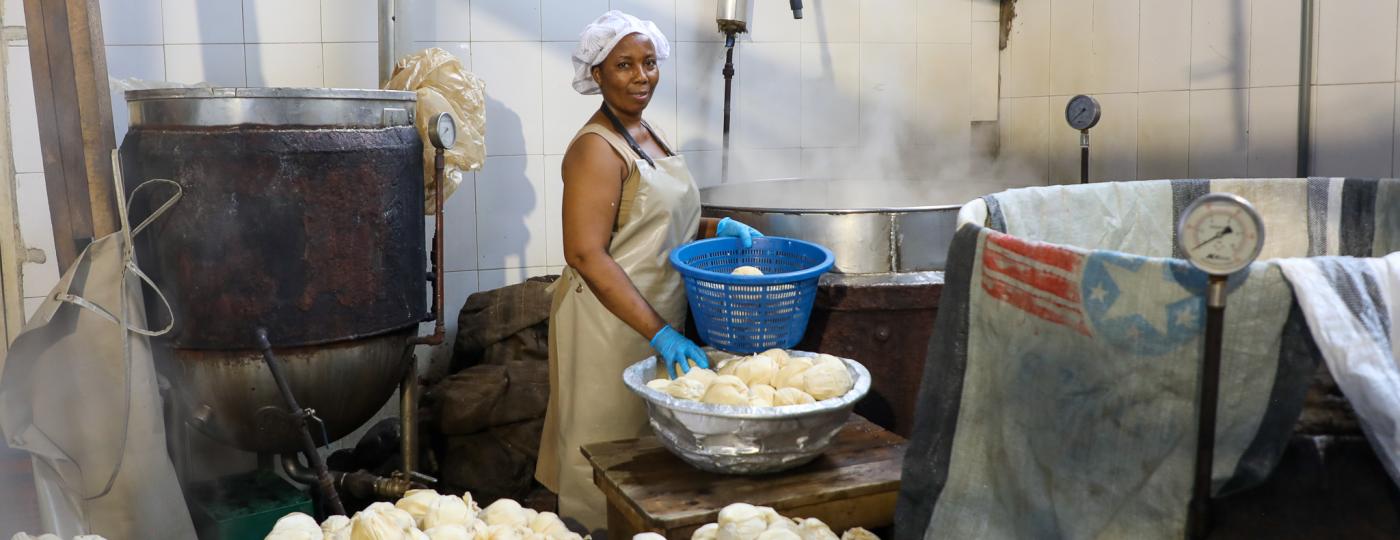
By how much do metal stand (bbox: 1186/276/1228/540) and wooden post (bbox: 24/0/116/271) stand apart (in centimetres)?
273

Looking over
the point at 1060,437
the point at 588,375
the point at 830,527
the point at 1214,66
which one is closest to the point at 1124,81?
the point at 1214,66

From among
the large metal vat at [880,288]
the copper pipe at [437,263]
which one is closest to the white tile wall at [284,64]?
the copper pipe at [437,263]

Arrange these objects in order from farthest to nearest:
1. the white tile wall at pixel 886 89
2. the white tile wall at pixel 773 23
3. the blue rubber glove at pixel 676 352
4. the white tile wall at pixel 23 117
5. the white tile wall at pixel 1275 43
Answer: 1. the white tile wall at pixel 886 89
2. the white tile wall at pixel 773 23
3. the white tile wall at pixel 23 117
4. the white tile wall at pixel 1275 43
5. the blue rubber glove at pixel 676 352

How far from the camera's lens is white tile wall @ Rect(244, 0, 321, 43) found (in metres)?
3.85

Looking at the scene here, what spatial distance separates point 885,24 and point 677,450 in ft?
10.5

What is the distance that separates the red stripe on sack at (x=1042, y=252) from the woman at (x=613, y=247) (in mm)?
1253

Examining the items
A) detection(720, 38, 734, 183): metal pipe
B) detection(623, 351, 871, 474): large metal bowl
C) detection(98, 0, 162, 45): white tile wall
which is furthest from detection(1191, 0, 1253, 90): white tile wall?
detection(98, 0, 162, 45): white tile wall

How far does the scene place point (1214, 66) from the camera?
12.1 ft

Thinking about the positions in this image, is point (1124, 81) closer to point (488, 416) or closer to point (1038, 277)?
point (488, 416)

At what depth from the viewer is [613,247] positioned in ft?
8.91

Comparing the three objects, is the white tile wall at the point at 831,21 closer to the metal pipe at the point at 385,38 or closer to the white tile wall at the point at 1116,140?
the white tile wall at the point at 1116,140

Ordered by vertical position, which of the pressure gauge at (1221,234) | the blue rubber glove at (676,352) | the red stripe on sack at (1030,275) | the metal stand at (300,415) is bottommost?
the metal stand at (300,415)

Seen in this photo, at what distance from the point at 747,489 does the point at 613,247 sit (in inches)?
37.3

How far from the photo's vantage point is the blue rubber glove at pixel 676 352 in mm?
2412
